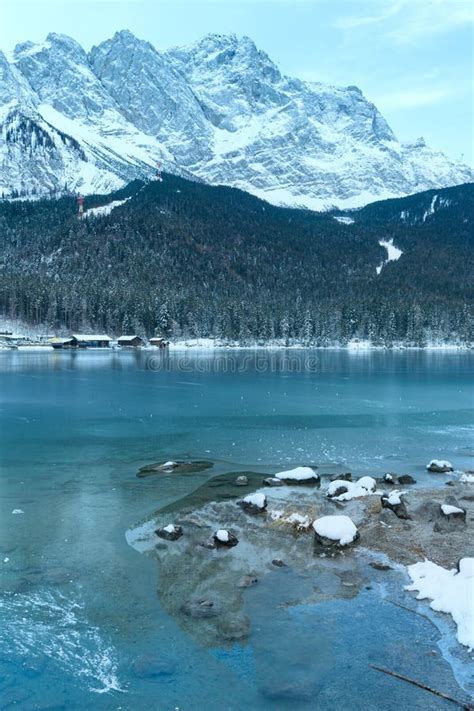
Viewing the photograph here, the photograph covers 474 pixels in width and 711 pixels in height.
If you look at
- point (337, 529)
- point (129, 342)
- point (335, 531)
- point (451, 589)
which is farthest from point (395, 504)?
point (129, 342)

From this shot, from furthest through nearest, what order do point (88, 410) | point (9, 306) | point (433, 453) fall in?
1. point (9, 306)
2. point (88, 410)
3. point (433, 453)

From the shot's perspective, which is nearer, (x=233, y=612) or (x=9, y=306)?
(x=233, y=612)

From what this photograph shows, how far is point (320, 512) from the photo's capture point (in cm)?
2423

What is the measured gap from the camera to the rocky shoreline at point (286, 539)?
661 inches

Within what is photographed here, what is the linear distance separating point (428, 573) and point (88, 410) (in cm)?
4137

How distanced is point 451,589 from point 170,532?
31.9 ft

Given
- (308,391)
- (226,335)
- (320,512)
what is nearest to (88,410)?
(308,391)

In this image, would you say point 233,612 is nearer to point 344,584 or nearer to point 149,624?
point 149,624

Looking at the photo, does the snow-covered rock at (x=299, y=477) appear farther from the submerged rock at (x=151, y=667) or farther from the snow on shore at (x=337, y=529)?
the submerged rock at (x=151, y=667)

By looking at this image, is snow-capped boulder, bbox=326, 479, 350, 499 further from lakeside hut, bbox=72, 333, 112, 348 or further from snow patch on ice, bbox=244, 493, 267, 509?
lakeside hut, bbox=72, 333, 112, 348

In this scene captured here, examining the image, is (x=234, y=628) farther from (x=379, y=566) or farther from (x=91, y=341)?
(x=91, y=341)

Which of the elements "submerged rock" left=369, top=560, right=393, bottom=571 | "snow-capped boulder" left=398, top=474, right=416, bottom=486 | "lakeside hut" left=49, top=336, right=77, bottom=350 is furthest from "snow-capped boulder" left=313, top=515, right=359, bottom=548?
"lakeside hut" left=49, top=336, right=77, bottom=350

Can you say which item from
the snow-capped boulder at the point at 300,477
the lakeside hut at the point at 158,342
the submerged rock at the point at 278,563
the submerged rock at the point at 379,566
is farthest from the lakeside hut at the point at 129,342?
the submerged rock at the point at 379,566

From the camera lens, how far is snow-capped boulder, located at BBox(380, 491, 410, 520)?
23391 millimetres
